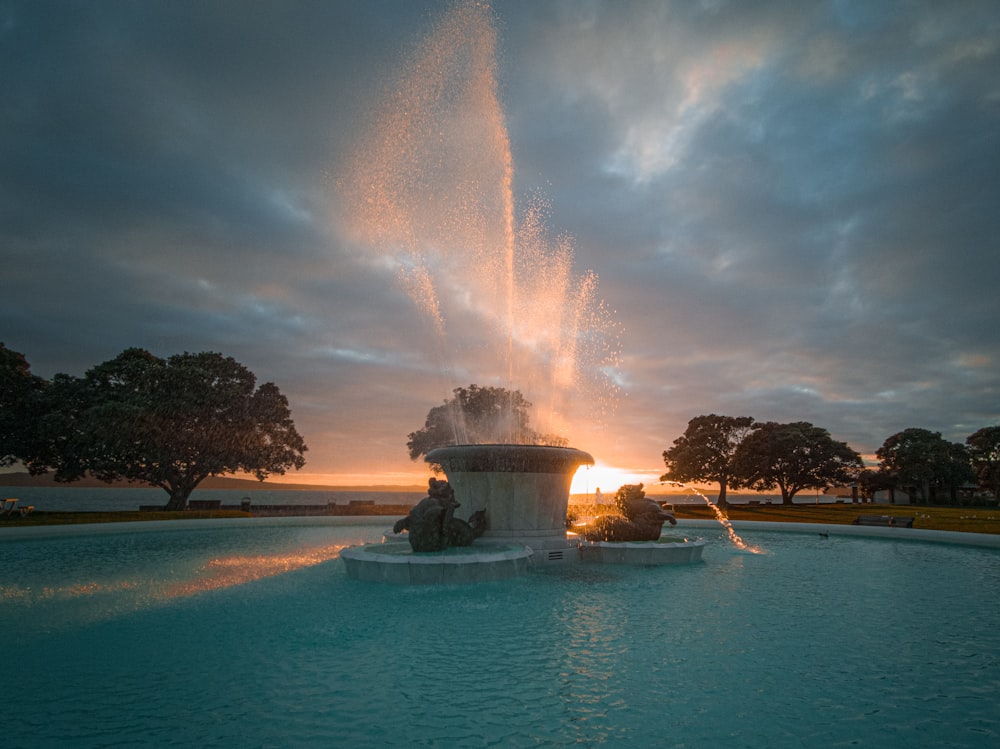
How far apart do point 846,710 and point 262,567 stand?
1372 cm

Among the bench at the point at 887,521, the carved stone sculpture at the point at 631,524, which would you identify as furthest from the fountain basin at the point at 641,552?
the bench at the point at 887,521

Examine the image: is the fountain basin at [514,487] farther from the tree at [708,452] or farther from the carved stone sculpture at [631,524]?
the tree at [708,452]

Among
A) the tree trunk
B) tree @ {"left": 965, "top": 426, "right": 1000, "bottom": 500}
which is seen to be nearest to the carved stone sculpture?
the tree trunk

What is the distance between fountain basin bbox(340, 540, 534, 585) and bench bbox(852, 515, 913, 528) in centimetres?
2223

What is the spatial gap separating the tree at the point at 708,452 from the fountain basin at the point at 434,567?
47.6m

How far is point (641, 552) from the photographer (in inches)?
601

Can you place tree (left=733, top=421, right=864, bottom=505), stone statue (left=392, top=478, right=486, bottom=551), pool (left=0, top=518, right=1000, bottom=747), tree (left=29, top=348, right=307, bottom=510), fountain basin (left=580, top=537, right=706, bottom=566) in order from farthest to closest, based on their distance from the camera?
1. tree (left=733, top=421, right=864, bottom=505)
2. tree (left=29, top=348, right=307, bottom=510)
3. fountain basin (left=580, top=537, right=706, bottom=566)
4. stone statue (left=392, top=478, right=486, bottom=551)
5. pool (left=0, top=518, right=1000, bottom=747)

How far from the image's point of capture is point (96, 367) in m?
35.8

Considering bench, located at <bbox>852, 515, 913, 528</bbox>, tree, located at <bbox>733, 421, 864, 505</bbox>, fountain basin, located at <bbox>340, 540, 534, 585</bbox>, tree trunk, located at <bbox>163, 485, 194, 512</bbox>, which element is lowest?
fountain basin, located at <bbox>340, 540, 534, 585</bbox>

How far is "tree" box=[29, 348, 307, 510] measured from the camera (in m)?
33.5

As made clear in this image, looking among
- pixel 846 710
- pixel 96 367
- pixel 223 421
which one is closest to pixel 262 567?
pixel 846 710

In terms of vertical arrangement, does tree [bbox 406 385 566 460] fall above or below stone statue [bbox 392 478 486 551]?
above

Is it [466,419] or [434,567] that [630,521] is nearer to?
[434,567]

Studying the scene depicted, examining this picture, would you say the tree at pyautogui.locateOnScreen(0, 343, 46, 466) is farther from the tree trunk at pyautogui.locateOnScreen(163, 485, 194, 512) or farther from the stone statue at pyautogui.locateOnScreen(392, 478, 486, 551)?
the stone statue at pyautogui.locateOnScreen(392, 478, 486, 551)
